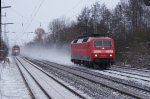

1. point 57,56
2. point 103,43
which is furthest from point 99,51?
point 57,56

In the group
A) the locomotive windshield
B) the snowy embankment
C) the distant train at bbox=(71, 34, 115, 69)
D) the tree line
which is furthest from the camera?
the snowy embankment

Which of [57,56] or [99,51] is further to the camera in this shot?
[57,56]

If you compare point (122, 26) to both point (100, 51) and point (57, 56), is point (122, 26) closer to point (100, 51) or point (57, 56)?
point (57, 56)

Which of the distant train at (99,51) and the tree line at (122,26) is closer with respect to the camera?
the distant train at (99,51)

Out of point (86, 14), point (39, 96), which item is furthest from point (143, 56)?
point (86, 14)

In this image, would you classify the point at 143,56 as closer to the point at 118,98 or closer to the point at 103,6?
the point at 118,98

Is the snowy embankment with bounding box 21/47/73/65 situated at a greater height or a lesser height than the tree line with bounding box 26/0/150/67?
lesser

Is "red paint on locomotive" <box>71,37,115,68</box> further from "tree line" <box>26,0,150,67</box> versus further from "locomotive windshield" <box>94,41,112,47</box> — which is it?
"tree line" <box>26,0,150,67</box>

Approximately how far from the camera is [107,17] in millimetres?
81812

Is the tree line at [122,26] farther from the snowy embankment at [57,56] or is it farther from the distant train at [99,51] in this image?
the distant train at [99,51]

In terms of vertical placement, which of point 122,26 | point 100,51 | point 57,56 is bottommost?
point 57,56

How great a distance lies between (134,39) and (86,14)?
34.6 meters

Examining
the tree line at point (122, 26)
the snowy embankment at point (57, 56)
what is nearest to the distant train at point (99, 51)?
the tree line at point (122, 26)

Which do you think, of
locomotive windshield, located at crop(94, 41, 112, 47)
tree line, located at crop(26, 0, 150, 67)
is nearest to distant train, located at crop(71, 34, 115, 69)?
locomotive windshield, located at crop(94, 41, 112, 47)
